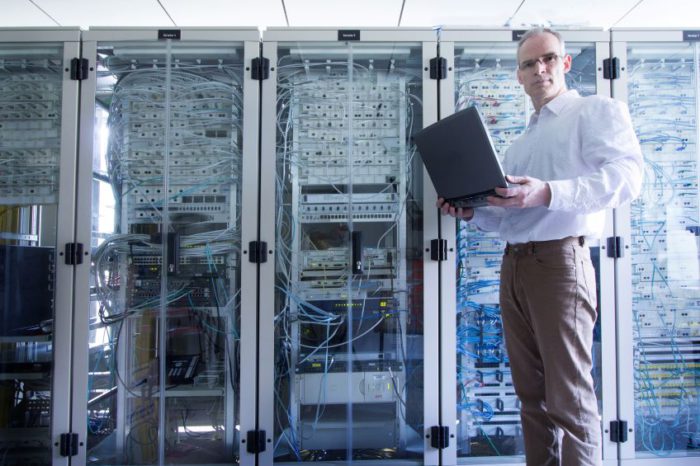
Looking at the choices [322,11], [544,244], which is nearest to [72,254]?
[544,244]

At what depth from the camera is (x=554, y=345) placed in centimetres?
112

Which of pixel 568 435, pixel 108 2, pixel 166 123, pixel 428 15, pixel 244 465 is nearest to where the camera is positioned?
pixel 568 435

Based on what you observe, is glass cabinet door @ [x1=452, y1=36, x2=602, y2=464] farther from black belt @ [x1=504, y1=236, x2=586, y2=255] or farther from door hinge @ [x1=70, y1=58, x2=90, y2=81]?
door hinge @ [x1=70, y1=58, x2=90, y2=81]

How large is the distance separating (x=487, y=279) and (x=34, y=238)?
2.05 meters

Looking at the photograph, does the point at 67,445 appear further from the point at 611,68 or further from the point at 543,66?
the point at 611,68

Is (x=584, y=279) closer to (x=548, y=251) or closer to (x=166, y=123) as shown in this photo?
(x=548, y=251)

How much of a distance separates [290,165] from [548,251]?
1.09 meters

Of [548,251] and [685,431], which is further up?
[548,251]

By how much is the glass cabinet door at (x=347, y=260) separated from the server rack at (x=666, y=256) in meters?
0.97

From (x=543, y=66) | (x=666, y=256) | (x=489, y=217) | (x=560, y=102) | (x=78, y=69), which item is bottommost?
(x=666, y=256)

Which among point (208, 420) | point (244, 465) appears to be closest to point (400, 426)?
point (244, 465)

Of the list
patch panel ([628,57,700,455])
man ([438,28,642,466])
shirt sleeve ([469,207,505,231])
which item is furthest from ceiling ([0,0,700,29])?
shirt sleeve ([469,207,505,231])

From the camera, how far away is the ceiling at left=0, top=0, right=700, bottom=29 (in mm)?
Answer: 2393

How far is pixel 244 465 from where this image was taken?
153cm
